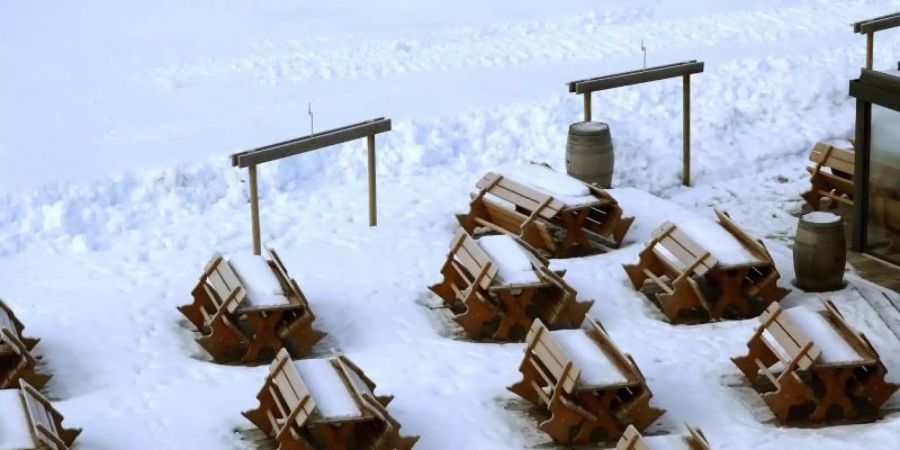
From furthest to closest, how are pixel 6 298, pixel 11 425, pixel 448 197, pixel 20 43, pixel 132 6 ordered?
pixel 132 6 → pixel 20 43 → pixel 448 197 → pixel 6 298 → pixel 11 425

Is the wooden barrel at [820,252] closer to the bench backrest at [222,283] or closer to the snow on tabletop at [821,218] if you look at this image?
the snow on tabletop at [821,218]

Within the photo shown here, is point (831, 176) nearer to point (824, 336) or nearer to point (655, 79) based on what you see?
point (655, 79)

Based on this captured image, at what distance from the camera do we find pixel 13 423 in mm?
12562

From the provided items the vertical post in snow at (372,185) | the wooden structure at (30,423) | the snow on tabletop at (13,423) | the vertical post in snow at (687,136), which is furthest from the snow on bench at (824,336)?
the snow on tabletop at (13,423)

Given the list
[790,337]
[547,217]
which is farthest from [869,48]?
[790,337]

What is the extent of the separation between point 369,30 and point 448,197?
7886 mm

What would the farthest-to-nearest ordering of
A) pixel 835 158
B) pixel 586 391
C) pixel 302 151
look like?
1. pixel 835 158
2. pixel 302 151
3. pixel 586 391

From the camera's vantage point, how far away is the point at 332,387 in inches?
522

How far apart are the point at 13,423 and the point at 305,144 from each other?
5518 mm

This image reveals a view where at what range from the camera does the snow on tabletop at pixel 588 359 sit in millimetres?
13281

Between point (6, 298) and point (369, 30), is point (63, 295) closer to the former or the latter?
point (6, 298)

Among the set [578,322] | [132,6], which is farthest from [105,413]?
[132,6]

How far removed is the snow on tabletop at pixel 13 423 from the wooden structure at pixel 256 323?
7.28ft

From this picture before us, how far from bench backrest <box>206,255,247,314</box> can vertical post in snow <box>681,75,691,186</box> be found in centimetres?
631
